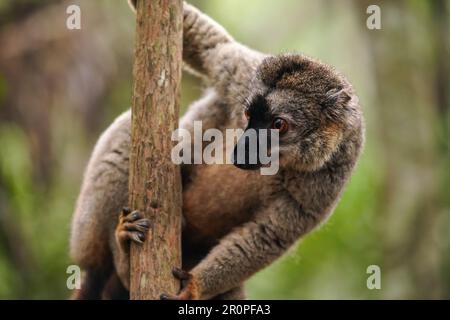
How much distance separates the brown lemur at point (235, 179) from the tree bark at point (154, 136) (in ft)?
0.35

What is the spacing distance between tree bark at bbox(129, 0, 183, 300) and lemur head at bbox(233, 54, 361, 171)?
0.65 meters

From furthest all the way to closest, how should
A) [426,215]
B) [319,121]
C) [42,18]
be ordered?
[42,18] < [426,215] < [319,121]

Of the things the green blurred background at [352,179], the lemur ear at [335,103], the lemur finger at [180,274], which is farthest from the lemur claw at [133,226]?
the green blurred background at [352,179]

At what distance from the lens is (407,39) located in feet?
31.9

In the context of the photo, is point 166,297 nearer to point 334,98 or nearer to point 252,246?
point 252,246

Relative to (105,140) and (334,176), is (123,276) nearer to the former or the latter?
(105,140)

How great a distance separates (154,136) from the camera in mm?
4996

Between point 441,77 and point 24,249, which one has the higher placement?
point 441,77

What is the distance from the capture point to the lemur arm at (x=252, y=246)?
17.7ft

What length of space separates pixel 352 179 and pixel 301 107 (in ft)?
14.8

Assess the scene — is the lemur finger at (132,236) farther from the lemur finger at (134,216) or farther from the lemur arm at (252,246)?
the lemur arm at (252,246)

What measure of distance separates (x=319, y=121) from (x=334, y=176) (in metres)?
0.46

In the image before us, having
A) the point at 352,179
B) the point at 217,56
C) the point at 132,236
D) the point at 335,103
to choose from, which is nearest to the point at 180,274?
the point at 132,236
